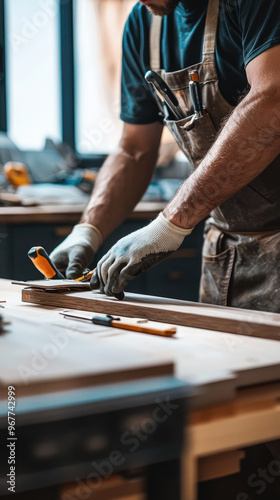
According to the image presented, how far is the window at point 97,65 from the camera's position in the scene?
3984mm

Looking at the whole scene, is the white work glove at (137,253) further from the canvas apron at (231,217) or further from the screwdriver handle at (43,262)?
the canvas apron at (231,217)

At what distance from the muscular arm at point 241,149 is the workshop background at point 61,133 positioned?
161cm

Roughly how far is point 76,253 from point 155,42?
0.63m

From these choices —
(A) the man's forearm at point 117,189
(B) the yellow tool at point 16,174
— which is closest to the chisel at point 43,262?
(A) the man's forearm at point 117,189

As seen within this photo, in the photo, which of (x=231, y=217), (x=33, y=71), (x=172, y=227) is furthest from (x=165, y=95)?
(x=33, y=71)

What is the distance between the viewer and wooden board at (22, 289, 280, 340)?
3.15 feet

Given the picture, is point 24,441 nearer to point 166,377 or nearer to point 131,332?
point 166,377

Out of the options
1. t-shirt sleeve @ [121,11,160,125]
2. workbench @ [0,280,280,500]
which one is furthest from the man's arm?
t-shirt sleeve @ [121,11,160,125]

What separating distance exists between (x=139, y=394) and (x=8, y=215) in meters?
2.16

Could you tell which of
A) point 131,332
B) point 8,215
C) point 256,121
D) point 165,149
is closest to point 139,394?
point 131,332

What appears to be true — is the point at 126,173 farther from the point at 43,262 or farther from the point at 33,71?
the point at 33,71

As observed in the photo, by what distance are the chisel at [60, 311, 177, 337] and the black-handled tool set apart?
734 mm

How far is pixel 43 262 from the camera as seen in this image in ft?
4.43

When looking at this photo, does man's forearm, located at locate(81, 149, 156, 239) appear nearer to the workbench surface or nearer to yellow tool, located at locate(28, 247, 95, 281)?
yellow tool, located at locate(28, 247, 95, 281)
